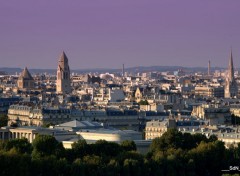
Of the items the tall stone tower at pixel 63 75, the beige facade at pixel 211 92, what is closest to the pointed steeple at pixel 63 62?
the tall stone tower at pixel 63 75

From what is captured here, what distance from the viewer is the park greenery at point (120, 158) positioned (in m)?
52.4

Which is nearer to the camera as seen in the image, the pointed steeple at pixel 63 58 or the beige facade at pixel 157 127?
the beige facade at pixel 157 127

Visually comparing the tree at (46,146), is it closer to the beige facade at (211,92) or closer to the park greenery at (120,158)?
the park greenery at (120,158)

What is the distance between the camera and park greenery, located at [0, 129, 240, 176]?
172ft

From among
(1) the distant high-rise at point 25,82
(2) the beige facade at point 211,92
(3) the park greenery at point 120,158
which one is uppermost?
(1) the distant high-rise at point 25,82

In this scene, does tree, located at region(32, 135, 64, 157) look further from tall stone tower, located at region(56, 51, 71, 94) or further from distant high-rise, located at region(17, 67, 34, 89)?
distant high-rise, located at region(17, 67, 34, 89)

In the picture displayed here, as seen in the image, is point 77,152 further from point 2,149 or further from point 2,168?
point 2,168

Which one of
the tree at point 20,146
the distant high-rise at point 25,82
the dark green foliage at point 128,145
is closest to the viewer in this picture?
the tree at point 20,146

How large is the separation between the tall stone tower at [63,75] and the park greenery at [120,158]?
9945 cm

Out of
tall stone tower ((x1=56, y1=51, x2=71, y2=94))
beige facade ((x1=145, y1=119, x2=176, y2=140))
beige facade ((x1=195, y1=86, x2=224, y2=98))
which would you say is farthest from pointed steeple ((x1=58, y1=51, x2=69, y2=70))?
beige facade ((x1=145, y1=119, x2=176, y2=140))

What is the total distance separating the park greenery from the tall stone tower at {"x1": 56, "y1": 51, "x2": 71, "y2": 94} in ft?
326

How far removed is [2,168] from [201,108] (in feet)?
165

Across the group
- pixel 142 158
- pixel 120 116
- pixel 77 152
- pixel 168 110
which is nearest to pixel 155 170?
pixel 142 158

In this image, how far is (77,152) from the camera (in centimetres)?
5984
